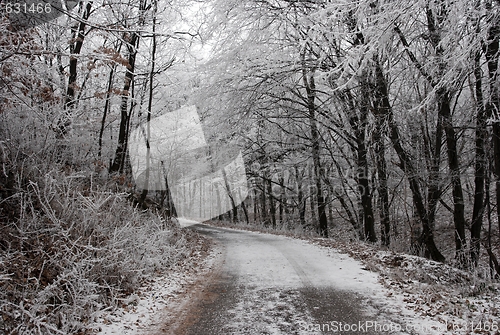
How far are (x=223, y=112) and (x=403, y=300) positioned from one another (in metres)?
8.93

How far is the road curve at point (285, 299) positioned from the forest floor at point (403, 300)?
22 cm

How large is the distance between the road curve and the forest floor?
0.72 feet

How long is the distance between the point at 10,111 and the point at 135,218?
3330mm

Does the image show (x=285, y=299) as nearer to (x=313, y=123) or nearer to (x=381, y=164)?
(x=381, y=164)

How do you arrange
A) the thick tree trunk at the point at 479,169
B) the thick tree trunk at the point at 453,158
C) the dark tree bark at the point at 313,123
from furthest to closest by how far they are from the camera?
the dark tree bark at the point at 313,123 < the thick tree trunk at the point at 453,158 < the thick tree trunk at the point at 479,169

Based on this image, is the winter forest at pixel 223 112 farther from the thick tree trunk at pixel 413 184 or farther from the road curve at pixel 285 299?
the road curve at pixel 285 299

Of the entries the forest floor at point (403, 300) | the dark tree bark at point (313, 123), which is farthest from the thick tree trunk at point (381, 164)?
the forest floor at point (403, 300)

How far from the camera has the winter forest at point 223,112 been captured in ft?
17.5

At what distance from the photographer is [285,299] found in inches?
217

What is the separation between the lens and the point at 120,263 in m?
6.09

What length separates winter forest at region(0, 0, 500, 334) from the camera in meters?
5.34

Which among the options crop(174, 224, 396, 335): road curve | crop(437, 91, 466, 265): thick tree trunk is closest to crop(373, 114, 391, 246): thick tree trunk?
crop(437, 91, 466, 265): thick tree trunk

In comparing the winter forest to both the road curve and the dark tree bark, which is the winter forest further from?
the road curve

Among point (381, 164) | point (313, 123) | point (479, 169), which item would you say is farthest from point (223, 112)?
point (479, 169)
